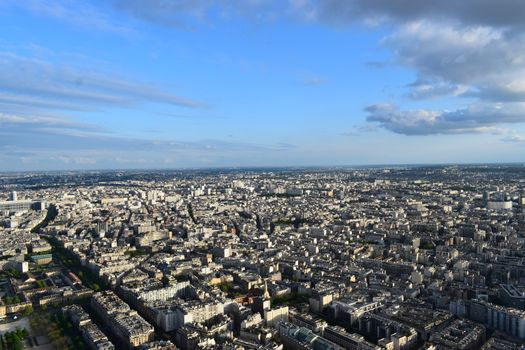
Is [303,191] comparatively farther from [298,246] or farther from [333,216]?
[298,246]

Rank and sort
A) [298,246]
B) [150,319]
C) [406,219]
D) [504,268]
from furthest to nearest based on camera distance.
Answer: [406,219], [298,246], [504,268], [150,319]

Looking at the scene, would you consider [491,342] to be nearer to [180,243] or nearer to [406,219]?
[180,243]

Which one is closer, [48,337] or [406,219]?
[48,337]

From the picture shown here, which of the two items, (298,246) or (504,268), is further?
(298,246)

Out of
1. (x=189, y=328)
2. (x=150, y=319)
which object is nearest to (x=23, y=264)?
(x=150, y=319)

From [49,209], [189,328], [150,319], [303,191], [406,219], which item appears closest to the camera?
[189,328]

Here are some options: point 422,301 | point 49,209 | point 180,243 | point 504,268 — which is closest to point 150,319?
point 422,301
